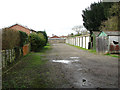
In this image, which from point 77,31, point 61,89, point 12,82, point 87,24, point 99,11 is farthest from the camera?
point 77,31

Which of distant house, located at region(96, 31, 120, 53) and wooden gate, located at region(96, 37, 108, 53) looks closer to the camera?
distant house, located at region(96, 31, 120, 53)

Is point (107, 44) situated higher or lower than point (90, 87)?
higher

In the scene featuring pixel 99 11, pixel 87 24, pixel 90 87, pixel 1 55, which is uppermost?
pixel 99 11

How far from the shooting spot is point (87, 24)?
34.3 m

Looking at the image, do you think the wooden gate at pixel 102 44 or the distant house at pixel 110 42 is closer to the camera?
the distant house at pixel 110 42

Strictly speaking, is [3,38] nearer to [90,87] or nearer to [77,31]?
[90,87]

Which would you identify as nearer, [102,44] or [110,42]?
[110,42]

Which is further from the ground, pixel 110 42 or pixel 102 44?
pixel 110 42

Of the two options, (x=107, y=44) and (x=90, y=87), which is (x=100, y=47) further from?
(x=90, y=87)

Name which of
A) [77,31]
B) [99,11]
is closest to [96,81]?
[99,11]

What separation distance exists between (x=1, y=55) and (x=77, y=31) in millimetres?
56751

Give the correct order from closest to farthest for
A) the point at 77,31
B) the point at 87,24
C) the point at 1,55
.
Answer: the point at 1,55 → the point at 87,24 → the point at 77,31

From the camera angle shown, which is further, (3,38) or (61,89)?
(3,38)

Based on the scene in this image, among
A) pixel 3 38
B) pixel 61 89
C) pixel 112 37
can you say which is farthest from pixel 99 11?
pixel 61 89
